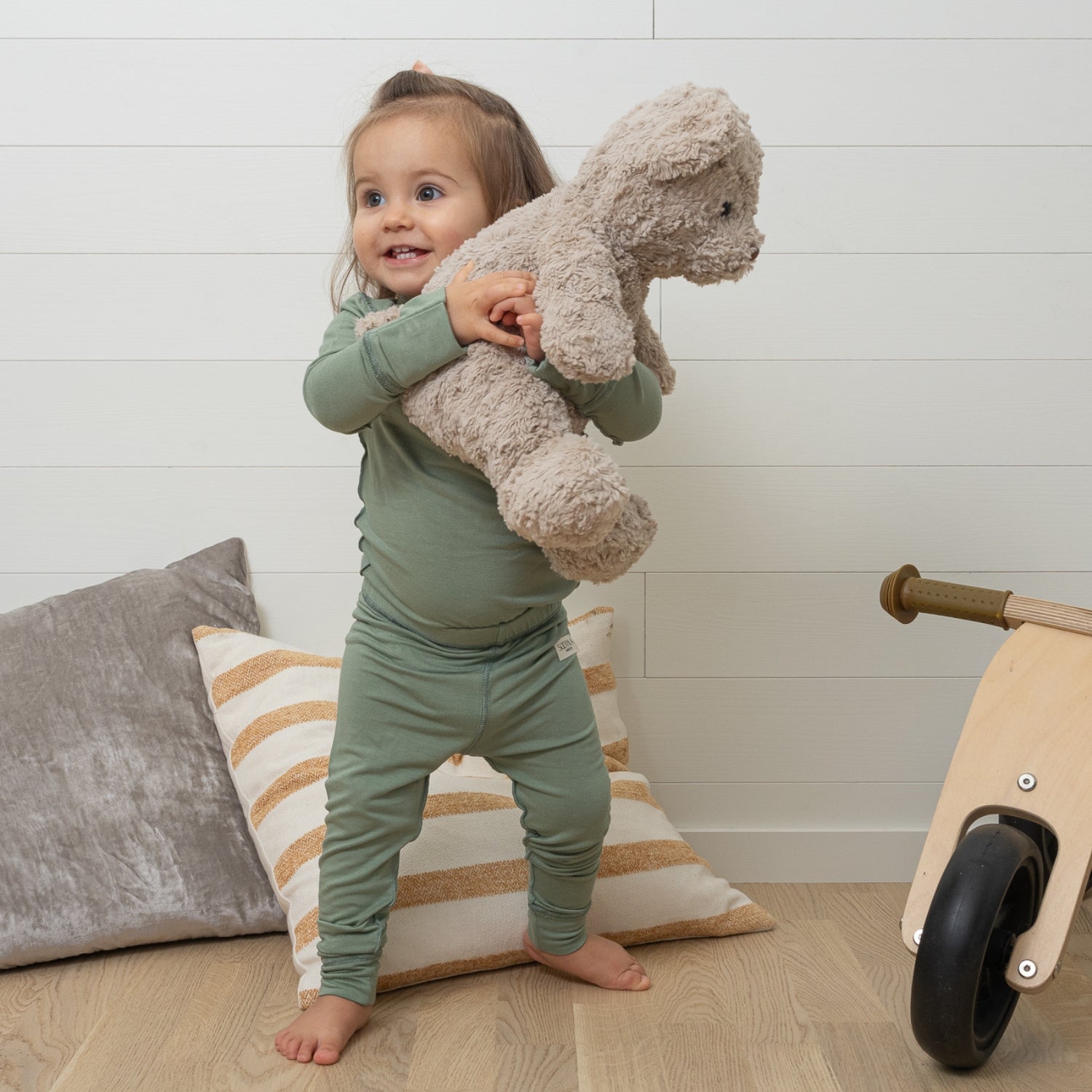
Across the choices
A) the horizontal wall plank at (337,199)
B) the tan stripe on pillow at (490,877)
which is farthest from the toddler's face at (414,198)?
the tan stripe on pillow at (490,877)

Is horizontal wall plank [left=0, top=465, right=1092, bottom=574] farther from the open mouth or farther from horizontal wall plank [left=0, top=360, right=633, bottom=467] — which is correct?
the open mouth

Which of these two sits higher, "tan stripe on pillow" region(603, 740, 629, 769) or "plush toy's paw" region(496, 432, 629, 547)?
"plush toy's paw" region(496, 432, 629, 547)

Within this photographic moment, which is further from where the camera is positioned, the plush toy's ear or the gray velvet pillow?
the gray velvet pillow

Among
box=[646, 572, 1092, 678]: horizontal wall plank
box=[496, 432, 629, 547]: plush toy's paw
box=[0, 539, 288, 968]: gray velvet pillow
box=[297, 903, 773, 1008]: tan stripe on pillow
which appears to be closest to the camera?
box=[496, 432, 629, 547]: plush toy's paw

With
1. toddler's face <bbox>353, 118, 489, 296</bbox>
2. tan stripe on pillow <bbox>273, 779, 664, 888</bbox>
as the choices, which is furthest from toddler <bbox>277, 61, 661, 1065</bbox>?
tan stripe on pillow <bbox>273, 779, 664, 888</bbox>

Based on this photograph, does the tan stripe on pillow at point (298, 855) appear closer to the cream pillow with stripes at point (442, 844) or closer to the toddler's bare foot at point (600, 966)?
the cream pillow with stripes at point (442, 844)

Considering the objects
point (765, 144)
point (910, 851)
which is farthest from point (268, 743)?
point (765, 144)

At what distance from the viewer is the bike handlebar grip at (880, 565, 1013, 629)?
105cm

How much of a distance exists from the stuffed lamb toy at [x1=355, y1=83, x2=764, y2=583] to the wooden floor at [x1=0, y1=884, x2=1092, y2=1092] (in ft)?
1.50

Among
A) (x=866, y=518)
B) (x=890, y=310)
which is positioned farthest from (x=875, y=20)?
(x=866, y=518)

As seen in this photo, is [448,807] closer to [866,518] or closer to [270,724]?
[270,724]

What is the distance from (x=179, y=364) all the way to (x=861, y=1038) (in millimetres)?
1141

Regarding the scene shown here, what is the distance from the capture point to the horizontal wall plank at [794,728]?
1.52m

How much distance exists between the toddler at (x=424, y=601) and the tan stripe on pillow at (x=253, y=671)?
29cm
